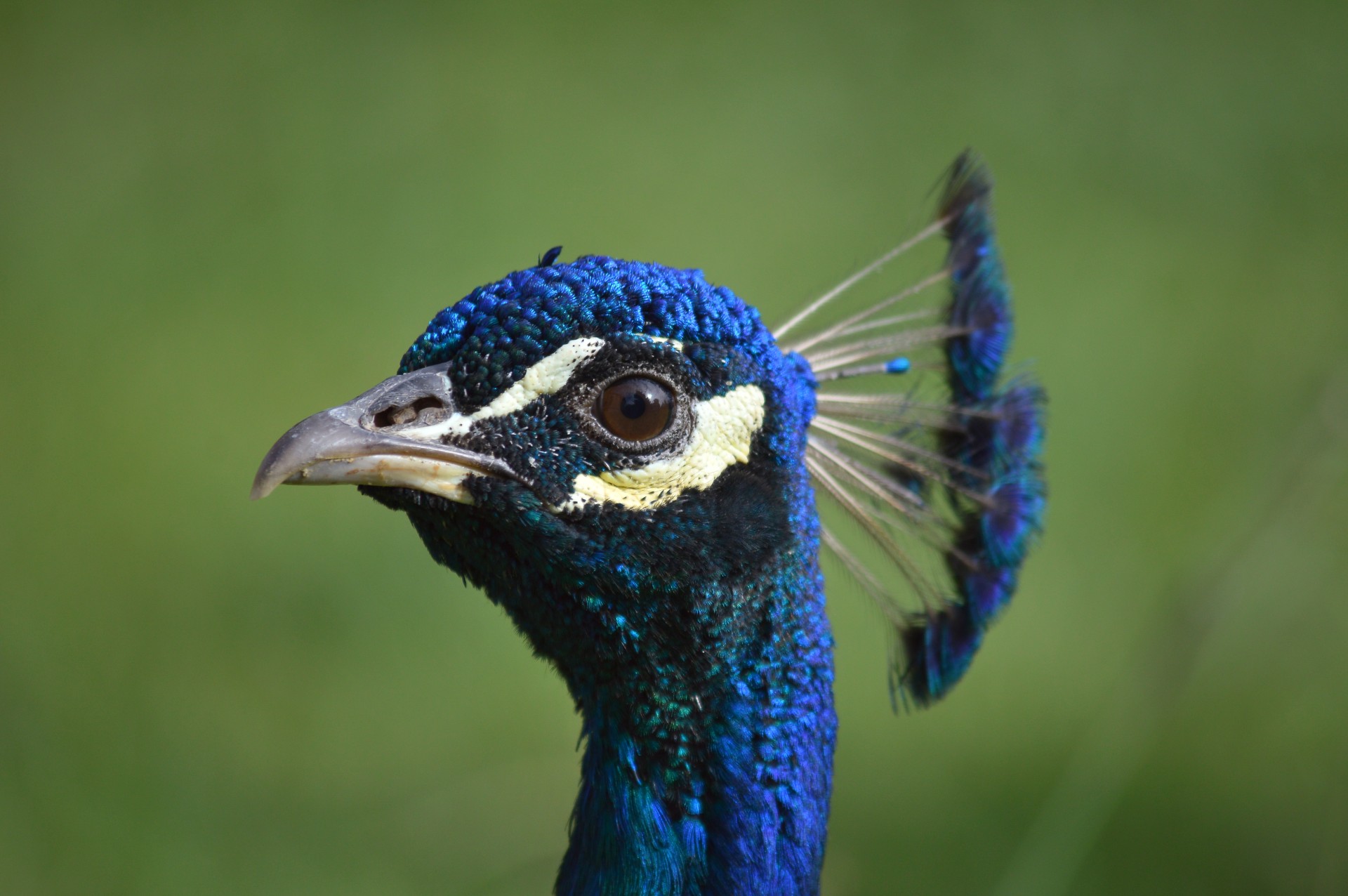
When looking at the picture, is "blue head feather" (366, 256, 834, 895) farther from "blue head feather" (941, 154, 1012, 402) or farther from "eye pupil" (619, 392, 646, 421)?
"blue head feather" (941, 154, 1012, 402)

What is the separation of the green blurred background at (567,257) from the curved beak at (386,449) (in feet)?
3.58

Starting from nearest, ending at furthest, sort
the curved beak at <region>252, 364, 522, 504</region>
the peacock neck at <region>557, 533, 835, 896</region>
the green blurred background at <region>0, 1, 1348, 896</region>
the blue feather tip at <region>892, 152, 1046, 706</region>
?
the curved beak at <region>252, 364, 522, 504</region> < the peacock neck at <region>557, 533, 835, 896</region> < the blue feather tip at <region>892, 152, 1046, 706</region> < the green blurred background at <region>0, 1, 1348, 896</region>

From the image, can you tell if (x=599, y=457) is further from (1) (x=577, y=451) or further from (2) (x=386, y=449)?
(2) (x=386, y=449)

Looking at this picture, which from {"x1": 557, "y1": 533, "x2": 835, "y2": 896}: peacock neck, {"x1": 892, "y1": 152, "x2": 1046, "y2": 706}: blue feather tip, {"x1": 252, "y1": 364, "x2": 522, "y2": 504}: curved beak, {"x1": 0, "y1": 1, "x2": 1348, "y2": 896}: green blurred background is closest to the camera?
{"x1": 252, "y1": 364, "x2": 522, "y2": 504}: curved beak

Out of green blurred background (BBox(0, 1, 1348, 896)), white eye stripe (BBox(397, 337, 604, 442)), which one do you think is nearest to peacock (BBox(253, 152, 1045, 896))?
white eye stripe (BBox(397, 337, 604, 442))

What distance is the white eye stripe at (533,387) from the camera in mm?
914

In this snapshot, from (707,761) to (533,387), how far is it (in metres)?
0.35

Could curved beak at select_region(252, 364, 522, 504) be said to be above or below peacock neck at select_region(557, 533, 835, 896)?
above

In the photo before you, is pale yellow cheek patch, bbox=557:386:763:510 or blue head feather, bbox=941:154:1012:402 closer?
pale yellow cheek patch, bbox=557:386:763:510

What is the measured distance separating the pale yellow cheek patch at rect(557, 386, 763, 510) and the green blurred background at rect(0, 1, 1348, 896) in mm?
864

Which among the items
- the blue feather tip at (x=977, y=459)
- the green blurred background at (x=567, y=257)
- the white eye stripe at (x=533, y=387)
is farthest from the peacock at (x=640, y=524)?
the green blurred background at (x=567, y=257)

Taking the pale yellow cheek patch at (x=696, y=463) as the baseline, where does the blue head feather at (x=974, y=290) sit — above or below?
above

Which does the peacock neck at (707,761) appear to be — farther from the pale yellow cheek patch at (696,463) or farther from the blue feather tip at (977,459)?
the blue feather tip at (977,459)

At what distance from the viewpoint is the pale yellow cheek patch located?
94cm
